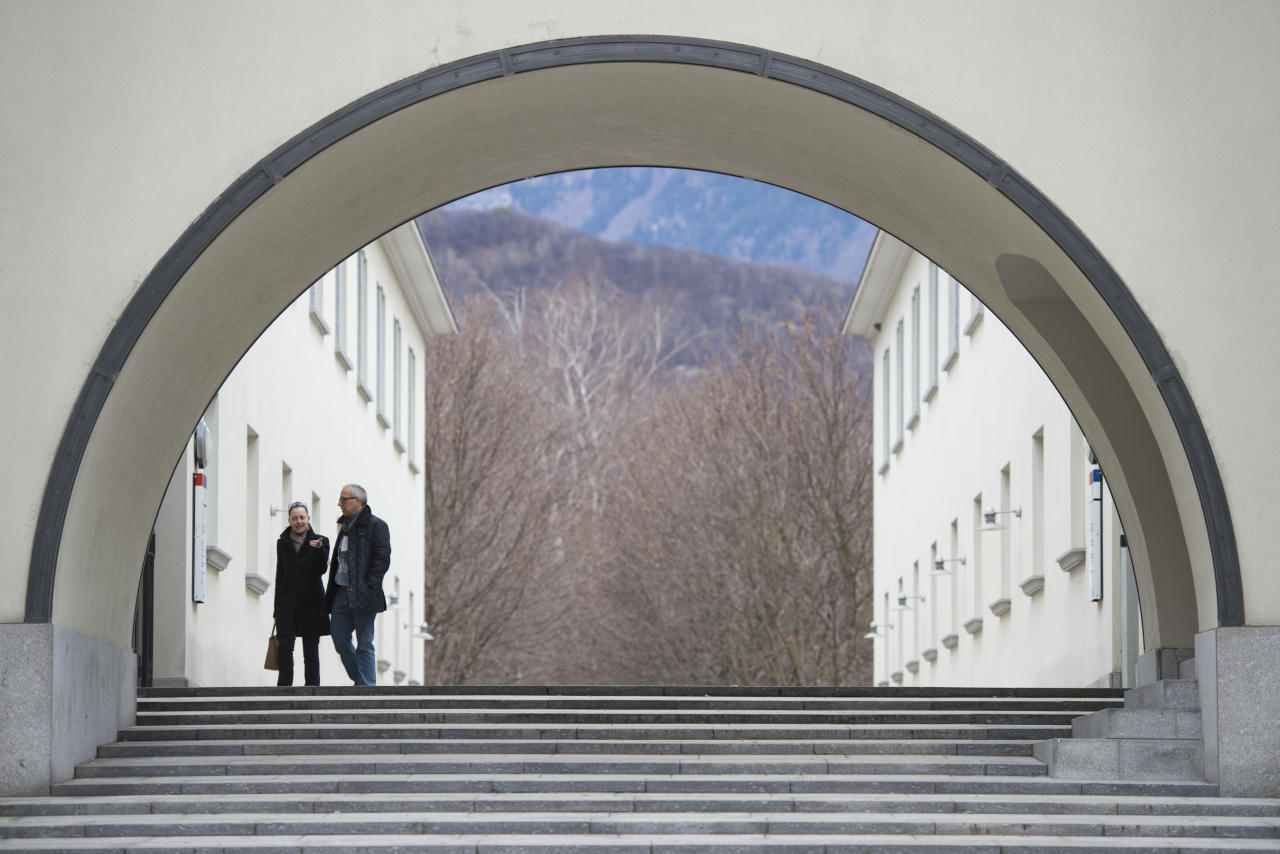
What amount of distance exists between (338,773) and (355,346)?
19293 mm

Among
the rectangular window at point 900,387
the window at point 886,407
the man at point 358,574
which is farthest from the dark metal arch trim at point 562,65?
the window at point 886,407

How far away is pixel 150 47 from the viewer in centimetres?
1189

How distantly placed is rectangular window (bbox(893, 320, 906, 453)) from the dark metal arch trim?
79.5ft

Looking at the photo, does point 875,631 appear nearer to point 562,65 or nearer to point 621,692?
point 621,692

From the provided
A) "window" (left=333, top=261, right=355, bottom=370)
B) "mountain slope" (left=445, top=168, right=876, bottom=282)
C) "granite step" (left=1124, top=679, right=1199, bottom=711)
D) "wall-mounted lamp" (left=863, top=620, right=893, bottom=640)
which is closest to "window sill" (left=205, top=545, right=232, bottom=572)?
"window" (left=333, top=261, right=355, bottom=370)

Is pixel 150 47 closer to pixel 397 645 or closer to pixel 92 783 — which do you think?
pixel 92 783

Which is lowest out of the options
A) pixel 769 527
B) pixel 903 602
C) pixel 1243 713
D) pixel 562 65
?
pixel 1243 713

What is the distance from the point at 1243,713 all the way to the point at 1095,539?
7.21m

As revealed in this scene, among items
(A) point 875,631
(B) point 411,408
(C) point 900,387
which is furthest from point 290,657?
(A) point 875,631

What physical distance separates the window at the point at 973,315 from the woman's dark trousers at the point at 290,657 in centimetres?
1166

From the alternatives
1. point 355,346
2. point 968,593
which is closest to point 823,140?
point 968,593

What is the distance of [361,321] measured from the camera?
101 ft

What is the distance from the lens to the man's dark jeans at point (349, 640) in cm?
1670

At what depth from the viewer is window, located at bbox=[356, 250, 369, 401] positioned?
1195 inches
